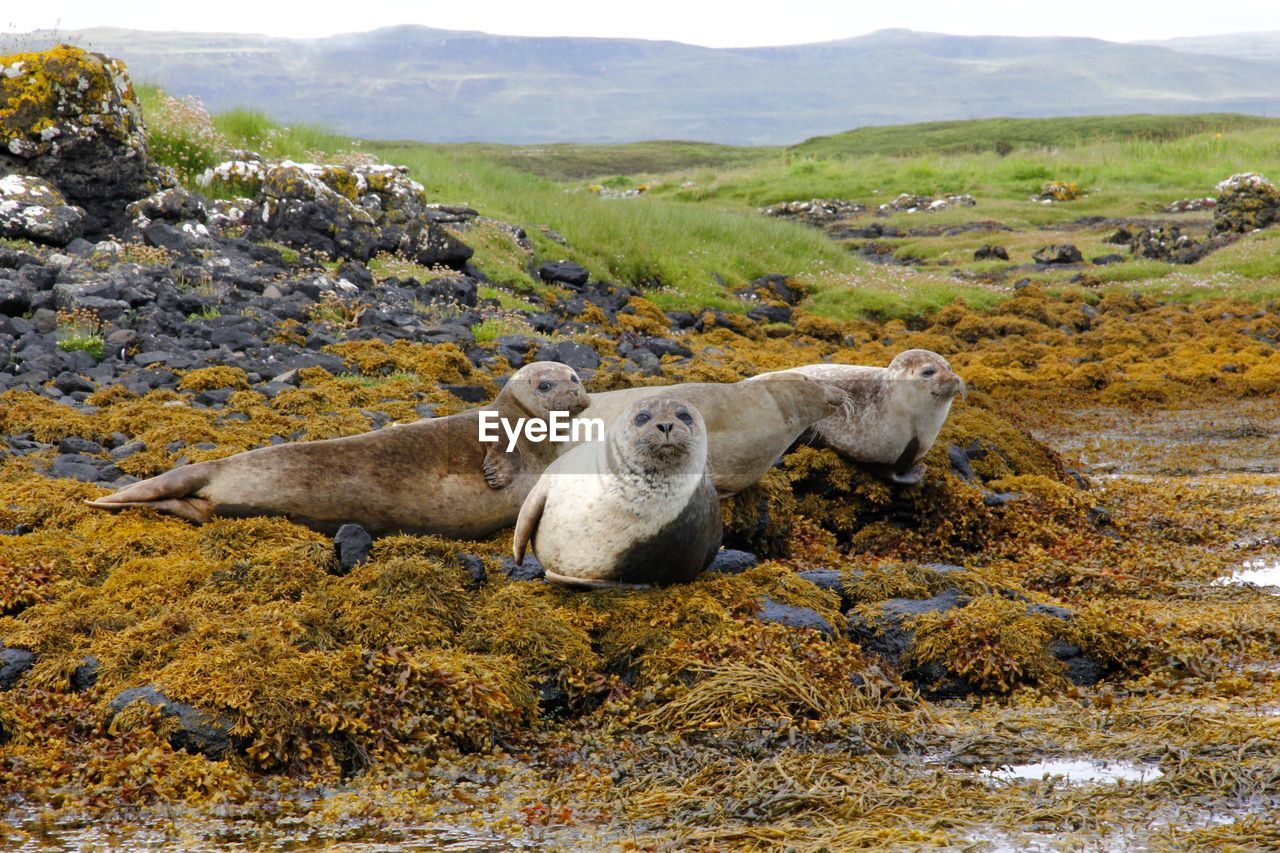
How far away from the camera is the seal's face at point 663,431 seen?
5.59 meters

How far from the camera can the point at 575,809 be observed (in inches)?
170

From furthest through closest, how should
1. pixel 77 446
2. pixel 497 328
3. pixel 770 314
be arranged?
pixel 770 314, pixel 497 328, pixel 77 446

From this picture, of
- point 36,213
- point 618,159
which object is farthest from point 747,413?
point 618,159

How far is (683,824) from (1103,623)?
2.75 m

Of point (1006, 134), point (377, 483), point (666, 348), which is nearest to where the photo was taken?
point (377, 483)

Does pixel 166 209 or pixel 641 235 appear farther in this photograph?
pixel 641 235

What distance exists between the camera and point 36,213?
13.2m

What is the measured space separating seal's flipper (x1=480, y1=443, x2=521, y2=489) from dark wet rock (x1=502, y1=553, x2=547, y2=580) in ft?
3.23

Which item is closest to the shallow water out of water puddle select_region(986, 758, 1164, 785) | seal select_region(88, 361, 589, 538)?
water puddle select_region(986, 758, 1164, 785)

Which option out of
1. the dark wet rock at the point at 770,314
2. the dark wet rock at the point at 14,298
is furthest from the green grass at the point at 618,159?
the dark wet rock at the point at 14,298

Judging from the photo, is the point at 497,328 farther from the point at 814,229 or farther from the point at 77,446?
the point at 814,229

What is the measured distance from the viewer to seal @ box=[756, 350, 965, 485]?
864 centimetres
